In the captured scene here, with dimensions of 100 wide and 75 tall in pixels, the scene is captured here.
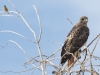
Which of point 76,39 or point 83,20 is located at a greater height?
point 83,20

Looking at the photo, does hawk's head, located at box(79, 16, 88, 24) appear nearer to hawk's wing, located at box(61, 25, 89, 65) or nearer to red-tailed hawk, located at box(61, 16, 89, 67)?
red-tailed hawk, located at box(61, 16, 89, 67)

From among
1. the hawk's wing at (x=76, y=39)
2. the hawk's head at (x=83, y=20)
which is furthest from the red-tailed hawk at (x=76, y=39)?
the hawk's head at (x=83, y=20)

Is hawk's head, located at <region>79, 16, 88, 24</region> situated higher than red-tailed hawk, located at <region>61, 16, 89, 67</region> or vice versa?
hawk's head, located at <region>79, 16, 88, 24</region>

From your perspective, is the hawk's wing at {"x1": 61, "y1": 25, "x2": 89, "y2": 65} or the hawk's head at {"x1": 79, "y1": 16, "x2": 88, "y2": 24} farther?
the hawk's head at {"x1": 79, "y1": 16, "x2": 88, "y2": 24}

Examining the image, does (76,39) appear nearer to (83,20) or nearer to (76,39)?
(76,39)

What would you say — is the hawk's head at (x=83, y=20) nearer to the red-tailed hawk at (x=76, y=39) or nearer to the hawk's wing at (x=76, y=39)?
the red-tailed hawk at (x=76, y=39)

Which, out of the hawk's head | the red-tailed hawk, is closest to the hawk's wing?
the red-tailed hawk

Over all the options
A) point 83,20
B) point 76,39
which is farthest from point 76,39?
point 83,20

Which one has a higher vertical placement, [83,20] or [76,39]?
[83,20]

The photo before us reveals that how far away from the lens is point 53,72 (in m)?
2.99

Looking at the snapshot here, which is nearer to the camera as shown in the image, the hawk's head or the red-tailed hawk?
the red-tailed hawk

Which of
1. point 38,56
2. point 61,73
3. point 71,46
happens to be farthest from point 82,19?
point 61,73

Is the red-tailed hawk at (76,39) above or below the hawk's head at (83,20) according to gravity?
below

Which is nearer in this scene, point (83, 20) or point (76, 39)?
point (76, 39)
